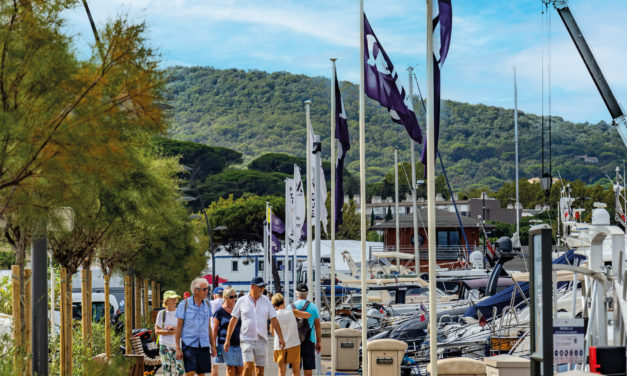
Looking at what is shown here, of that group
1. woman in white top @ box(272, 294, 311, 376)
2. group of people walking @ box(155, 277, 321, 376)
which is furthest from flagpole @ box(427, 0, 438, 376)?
woman in white top @ box(272, 294, 311, 376)

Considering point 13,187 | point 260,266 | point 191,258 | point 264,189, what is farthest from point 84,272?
point 264,189

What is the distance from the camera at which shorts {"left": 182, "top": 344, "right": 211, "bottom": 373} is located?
13.2 m

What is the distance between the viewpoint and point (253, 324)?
13.5 m

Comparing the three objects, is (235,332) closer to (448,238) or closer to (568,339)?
(568,339)

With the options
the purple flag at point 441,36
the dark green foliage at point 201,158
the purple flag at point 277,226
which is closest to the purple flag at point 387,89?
the purple flag at point 441,36

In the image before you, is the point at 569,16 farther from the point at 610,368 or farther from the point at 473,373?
the point at 610,368

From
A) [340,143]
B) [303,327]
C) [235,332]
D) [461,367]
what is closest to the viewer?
[461,367]

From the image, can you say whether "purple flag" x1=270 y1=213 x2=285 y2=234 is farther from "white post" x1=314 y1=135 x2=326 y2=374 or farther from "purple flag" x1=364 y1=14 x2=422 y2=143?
"purple flag" x1=364 y1=14 x2=422 y2=143

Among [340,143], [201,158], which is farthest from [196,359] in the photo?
[201,158]

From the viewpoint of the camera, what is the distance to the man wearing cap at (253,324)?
532 inches

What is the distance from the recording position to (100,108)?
263 inches

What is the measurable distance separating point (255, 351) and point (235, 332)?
1.76 ft

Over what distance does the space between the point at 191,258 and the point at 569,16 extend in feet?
52.4

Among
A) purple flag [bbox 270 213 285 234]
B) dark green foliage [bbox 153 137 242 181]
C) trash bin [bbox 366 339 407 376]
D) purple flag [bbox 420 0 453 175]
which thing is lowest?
trash bin [bbox 366 339 407 376]
